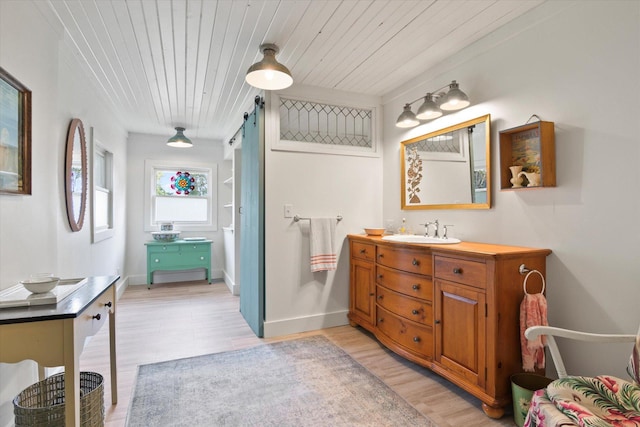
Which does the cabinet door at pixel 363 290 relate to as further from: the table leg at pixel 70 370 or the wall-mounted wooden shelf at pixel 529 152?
the table leg at pixel 70 370

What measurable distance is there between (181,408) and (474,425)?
5.43 ft

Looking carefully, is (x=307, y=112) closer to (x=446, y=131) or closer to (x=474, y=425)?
(x=446, y=131)

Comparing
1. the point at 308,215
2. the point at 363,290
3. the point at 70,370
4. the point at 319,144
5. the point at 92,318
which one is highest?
the point at 319,144

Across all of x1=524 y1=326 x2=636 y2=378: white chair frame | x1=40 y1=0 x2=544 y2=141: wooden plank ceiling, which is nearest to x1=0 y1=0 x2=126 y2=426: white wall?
x1=40 y1=0 x2=544 y2=141: wooden plank ceiling

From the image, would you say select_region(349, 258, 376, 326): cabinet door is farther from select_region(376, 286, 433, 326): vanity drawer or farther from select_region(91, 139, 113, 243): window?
select_region(91, 139, 113, 243): window

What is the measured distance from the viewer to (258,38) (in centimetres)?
230

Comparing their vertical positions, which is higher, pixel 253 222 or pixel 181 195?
pixel 181 195

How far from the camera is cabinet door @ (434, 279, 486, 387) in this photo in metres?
1.85

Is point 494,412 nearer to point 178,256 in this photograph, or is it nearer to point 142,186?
point 178,256

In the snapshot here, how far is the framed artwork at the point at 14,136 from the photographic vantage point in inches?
59.7

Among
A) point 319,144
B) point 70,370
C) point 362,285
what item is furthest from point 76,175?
point 362,285

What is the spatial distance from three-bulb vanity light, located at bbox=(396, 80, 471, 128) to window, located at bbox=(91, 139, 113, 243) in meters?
3.19

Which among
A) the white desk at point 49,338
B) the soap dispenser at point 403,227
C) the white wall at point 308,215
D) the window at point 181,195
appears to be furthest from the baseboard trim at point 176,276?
the white desk at point 49,338

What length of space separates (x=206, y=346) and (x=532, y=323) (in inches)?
96.2
